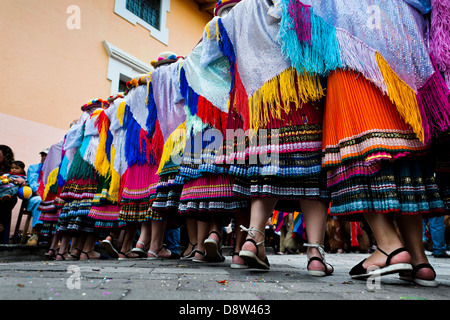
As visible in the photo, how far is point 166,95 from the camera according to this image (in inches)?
118

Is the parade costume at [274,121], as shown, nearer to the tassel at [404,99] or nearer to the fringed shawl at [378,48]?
the fringed shawl at [378,48]

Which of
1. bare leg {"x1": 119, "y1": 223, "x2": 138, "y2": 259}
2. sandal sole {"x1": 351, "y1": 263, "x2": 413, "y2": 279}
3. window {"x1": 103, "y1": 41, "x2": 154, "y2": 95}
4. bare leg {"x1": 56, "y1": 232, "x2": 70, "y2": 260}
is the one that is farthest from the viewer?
window {"x1": 103, "y1": 41, "x2": 154, "y2": 95}

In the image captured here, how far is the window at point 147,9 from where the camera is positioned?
870cm

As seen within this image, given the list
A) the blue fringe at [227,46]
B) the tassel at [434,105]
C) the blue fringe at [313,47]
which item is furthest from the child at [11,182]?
the tassel at [434,105]

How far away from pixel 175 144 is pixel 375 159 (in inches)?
68.7

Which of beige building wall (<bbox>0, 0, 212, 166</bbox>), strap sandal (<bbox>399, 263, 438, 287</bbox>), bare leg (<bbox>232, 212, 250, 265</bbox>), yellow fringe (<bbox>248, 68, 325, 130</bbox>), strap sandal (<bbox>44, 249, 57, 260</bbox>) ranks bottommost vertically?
strap sandal (<bbox>44, 249, 57, 260</bbox>)

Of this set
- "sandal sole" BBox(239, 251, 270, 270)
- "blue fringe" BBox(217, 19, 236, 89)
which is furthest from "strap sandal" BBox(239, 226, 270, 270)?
"blue fringe" BBox(217, 19, 236, 89)

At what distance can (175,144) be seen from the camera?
278cm

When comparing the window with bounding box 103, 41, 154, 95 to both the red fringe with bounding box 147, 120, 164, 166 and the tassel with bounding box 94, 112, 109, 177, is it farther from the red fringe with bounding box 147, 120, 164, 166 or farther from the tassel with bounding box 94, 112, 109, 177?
the red fringe with bounding box 147, 120, 164, 166

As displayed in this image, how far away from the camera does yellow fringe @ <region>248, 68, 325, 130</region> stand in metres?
1.80

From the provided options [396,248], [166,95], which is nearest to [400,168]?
[396,248]

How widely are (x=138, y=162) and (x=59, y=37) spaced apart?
17.3ft

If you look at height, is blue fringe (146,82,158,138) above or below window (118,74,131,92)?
below

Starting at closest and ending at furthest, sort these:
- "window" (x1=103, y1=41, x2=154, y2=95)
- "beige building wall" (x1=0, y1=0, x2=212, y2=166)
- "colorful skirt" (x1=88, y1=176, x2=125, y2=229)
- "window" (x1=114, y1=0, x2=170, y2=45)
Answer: "colorful skirt" (x1=88, y1=176, x2=125, y2=229), "beige building wall" (x1=0, y1=0, x2=212, y2=166), "window" (x1=103, y1=41, x2=154, y2=95), "window" (x1=114, y1=0, x2=170, y2=45)
